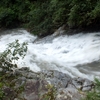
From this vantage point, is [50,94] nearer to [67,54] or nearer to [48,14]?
[67,54]

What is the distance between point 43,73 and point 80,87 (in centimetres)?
110

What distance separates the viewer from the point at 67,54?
8.38m

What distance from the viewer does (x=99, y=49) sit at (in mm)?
7953

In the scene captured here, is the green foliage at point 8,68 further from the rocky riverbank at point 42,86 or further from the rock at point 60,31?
the rock at point 60,31

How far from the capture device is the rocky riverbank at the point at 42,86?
516 cm

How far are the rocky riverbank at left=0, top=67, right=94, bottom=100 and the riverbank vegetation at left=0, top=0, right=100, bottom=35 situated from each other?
11.3 feet

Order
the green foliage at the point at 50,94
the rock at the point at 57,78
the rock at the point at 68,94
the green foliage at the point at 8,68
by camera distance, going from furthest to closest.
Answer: the rock at the point at 57,78 → the green foliage at the point at 8,68 → the rock at the point at 68,94 → the green foliage at the point at 50,94

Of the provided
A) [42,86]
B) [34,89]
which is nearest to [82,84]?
[42,86]

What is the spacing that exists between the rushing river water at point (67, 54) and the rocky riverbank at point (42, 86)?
0.56 m

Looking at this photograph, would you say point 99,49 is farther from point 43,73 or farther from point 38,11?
point 38,11

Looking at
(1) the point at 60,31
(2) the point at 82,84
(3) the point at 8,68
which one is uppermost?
(1) the point at 60,31

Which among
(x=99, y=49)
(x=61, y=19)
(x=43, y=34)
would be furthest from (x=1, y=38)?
(x=99, y=49)

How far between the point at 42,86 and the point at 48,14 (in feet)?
21.0

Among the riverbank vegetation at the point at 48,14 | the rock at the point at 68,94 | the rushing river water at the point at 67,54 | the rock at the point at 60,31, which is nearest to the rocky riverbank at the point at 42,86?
the rock at the point at 68,94
